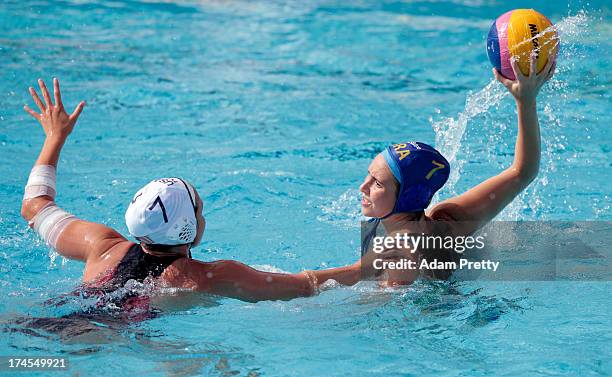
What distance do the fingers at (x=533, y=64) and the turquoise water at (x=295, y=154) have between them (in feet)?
2.83

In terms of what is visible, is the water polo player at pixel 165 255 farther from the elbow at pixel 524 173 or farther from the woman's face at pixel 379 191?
the elbow at pixel 524 173

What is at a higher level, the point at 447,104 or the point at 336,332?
the point at 447,104

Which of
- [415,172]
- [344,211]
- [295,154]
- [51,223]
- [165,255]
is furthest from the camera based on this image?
[295,154]

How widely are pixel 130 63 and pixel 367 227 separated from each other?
254 inches

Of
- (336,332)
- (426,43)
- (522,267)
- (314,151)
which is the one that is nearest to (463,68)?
(426,43)

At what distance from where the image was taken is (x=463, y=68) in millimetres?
10352

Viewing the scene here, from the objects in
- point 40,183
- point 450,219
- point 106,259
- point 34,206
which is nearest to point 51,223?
point 34,206

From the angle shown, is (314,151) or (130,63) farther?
(130,63)

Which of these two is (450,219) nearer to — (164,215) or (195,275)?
(195,275)

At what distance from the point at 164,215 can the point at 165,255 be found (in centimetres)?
26

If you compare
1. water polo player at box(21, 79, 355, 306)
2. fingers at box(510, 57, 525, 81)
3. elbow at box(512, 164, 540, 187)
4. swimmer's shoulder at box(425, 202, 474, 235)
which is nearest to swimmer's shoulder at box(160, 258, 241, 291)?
water polo player at box(21, 79, 355, 306)

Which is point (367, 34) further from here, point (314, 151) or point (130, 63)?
point (314, 151)

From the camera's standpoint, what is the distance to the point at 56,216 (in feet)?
14.3

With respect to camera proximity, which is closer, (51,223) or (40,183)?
(51,223)
